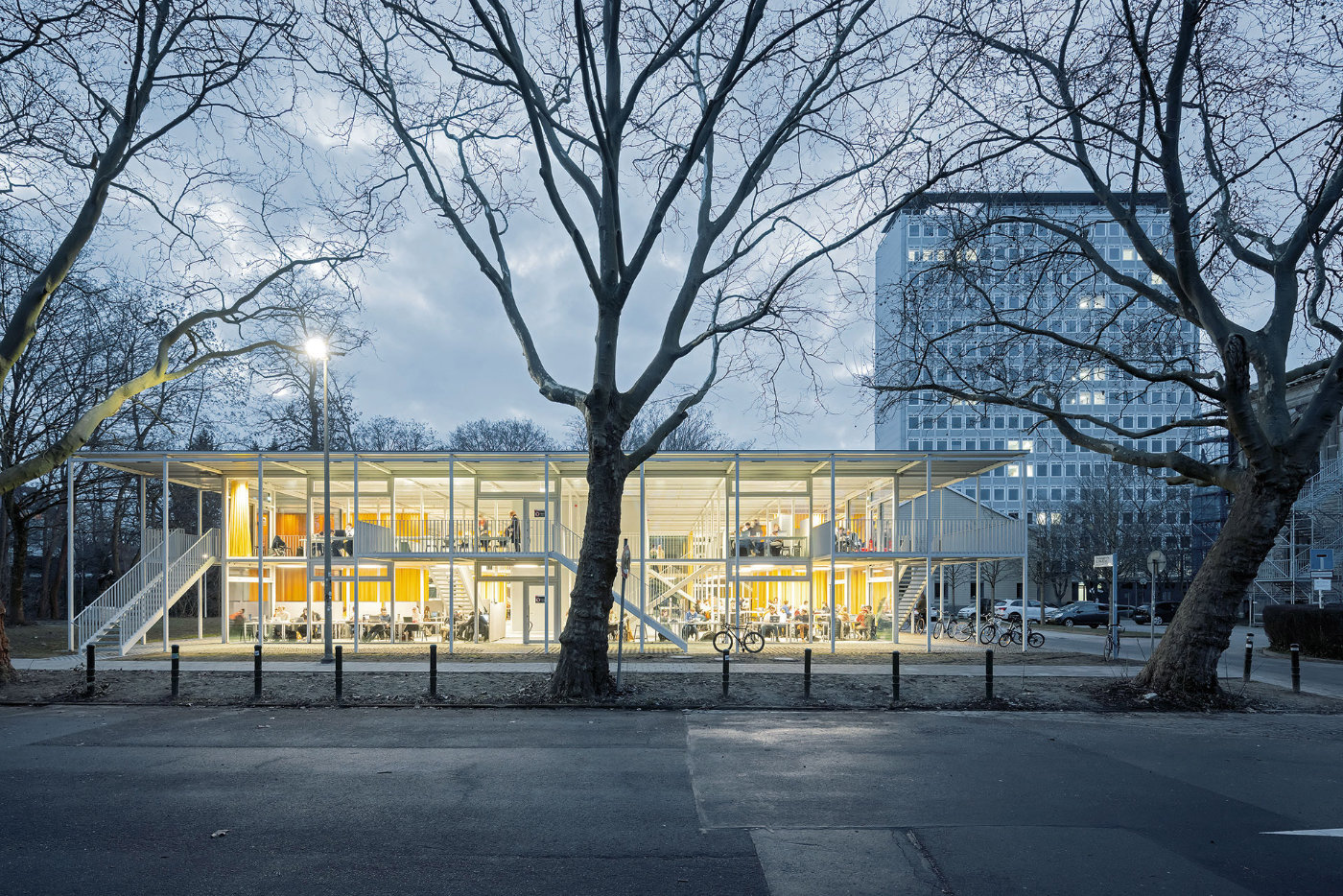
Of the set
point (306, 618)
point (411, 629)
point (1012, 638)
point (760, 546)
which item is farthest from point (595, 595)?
point (1012, 638)

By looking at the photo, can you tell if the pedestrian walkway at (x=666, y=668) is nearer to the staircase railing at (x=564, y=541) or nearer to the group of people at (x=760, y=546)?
the staircase railing at (x=564, y=541)

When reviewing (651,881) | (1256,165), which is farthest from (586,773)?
(1256,165)

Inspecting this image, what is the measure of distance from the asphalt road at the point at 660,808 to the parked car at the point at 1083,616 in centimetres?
3856

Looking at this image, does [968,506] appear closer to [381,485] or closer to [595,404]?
[381,485]

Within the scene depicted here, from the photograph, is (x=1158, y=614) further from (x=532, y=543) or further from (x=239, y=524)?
(x=239, y=524)

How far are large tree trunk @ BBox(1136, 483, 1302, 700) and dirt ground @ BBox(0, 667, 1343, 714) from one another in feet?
1.73

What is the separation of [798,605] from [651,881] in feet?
101

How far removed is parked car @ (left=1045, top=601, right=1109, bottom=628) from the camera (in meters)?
48.5

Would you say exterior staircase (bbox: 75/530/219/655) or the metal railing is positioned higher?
the metal railing

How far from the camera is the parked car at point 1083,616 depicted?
159ft

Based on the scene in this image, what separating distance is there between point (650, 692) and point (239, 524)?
62.8 ft

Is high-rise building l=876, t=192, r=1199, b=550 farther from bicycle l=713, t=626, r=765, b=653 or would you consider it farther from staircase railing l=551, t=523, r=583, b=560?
staircase railing l=551, t=523, r=583, b=560

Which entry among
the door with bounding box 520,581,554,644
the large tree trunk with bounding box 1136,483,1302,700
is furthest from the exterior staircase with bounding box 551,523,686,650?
the large tree trunk with bounding box 1136,483,1302,700

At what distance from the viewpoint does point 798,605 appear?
36.0 metres
